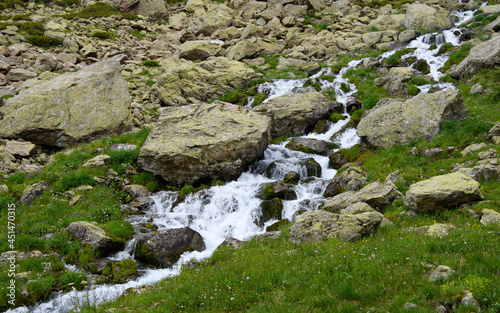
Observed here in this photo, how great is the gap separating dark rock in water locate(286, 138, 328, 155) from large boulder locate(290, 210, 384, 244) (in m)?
9.61

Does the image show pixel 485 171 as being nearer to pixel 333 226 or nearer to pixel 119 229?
pixel 333 226

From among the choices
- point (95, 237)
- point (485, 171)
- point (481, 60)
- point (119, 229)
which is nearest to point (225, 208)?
point (119, 229)

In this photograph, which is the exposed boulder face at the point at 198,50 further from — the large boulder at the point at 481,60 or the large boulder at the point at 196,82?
the large boulder at the point at 481,60

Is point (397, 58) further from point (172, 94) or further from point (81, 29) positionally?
point (81, 29)

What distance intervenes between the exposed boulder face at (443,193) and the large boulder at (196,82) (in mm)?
21951

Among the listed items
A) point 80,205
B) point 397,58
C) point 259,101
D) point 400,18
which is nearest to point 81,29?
point 259,101

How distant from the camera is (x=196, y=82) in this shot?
98.4 ft

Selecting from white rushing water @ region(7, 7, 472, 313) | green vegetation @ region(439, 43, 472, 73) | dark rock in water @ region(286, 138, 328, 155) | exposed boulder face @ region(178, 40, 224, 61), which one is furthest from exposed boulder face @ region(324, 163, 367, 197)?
exposed boulder face @ region(178, 40, 224, 61)

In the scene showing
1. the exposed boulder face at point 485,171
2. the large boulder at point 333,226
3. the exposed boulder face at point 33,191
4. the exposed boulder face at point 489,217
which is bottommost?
the exposed boulder face at point 33,191

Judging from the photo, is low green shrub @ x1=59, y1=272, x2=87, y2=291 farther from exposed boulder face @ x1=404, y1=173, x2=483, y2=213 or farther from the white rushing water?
exposed boulder face @ x1=404, y1=173, x2=483, y2=213

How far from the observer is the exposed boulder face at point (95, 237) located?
487 inches

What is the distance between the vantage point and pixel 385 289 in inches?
258

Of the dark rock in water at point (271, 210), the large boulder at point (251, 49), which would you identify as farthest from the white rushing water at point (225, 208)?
the large boulder at point (251, 49)

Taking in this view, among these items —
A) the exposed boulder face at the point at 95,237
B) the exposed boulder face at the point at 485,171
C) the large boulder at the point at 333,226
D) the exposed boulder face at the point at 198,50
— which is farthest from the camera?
the exposed boulder face at the point at 198,50
